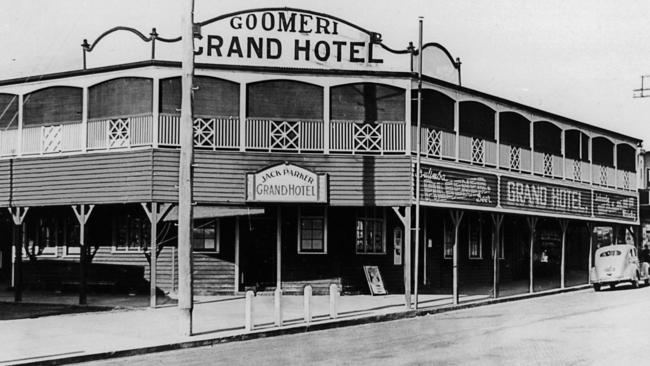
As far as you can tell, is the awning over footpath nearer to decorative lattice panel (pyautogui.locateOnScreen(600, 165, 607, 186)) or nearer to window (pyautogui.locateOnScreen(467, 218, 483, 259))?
window (pyautogui.locateOnScreen(467, 218, 483, 259))

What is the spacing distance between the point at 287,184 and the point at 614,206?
57.6ft

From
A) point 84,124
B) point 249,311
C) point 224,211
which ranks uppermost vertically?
point 84,124

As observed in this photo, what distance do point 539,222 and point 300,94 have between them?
16302 millimetres

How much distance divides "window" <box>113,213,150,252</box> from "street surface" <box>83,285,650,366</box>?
9.31 metres

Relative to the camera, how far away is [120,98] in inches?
911

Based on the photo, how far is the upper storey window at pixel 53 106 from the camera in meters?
24.8

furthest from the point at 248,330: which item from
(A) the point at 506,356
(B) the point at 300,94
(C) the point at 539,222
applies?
(C) the point at 539,222

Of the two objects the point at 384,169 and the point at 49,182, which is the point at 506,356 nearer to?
the point at 384,169

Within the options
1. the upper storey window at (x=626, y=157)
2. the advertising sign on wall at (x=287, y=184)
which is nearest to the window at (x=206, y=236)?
the advertising sign on wall at (x=287, y=184)

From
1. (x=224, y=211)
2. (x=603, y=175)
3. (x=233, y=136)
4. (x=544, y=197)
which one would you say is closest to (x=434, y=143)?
(x=233, y=136)

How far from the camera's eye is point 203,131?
22.8 meters

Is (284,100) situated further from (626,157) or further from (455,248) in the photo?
(626,157)

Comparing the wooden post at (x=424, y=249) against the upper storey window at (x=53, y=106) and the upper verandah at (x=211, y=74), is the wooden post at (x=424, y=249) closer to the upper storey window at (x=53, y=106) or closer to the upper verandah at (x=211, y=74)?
the upper verandah at (x=211, y=74)

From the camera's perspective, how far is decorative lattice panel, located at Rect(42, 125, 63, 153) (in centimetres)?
2375
